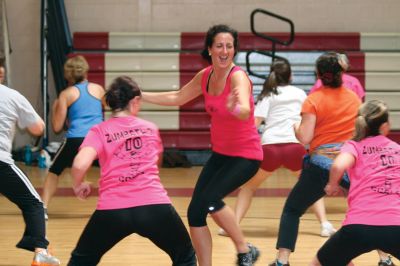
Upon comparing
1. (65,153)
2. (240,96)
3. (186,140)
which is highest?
(240,96)

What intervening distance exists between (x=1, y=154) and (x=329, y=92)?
205 centimetres

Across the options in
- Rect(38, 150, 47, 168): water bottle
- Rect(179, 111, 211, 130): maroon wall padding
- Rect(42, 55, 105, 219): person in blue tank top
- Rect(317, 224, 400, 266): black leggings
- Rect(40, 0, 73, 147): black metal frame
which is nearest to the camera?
Rect(317, 224, 400, 266): black leggings

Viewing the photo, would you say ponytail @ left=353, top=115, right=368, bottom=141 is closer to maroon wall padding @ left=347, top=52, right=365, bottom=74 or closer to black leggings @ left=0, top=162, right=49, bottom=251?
black leggings @ left=0, top=162, right=49, bottom=251

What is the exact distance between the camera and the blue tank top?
25.2 ft

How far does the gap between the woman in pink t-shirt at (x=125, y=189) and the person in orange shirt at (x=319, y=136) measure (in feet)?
4.40

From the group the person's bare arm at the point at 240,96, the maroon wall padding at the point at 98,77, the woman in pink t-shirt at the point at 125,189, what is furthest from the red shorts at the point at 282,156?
the maroon wall padding at the point at 98,77

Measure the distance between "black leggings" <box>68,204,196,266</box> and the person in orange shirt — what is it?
138cm

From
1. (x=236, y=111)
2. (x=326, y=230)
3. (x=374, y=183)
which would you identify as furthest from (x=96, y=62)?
(x=374, y=183)

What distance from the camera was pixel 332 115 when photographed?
5344 mm

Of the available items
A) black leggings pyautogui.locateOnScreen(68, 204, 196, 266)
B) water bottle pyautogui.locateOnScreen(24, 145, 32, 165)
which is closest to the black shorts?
black leggings pyautogui.locateOnScreen(68, 204, 196, 266)

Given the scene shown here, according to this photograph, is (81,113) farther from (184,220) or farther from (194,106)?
(194,106)

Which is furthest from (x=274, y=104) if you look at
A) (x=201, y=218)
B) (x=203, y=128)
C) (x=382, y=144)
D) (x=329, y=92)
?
(x=203, y=128)

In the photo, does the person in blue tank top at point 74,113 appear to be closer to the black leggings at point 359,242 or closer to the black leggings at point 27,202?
the black leggings at point 27,202

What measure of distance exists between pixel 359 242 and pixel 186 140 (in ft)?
28.2
